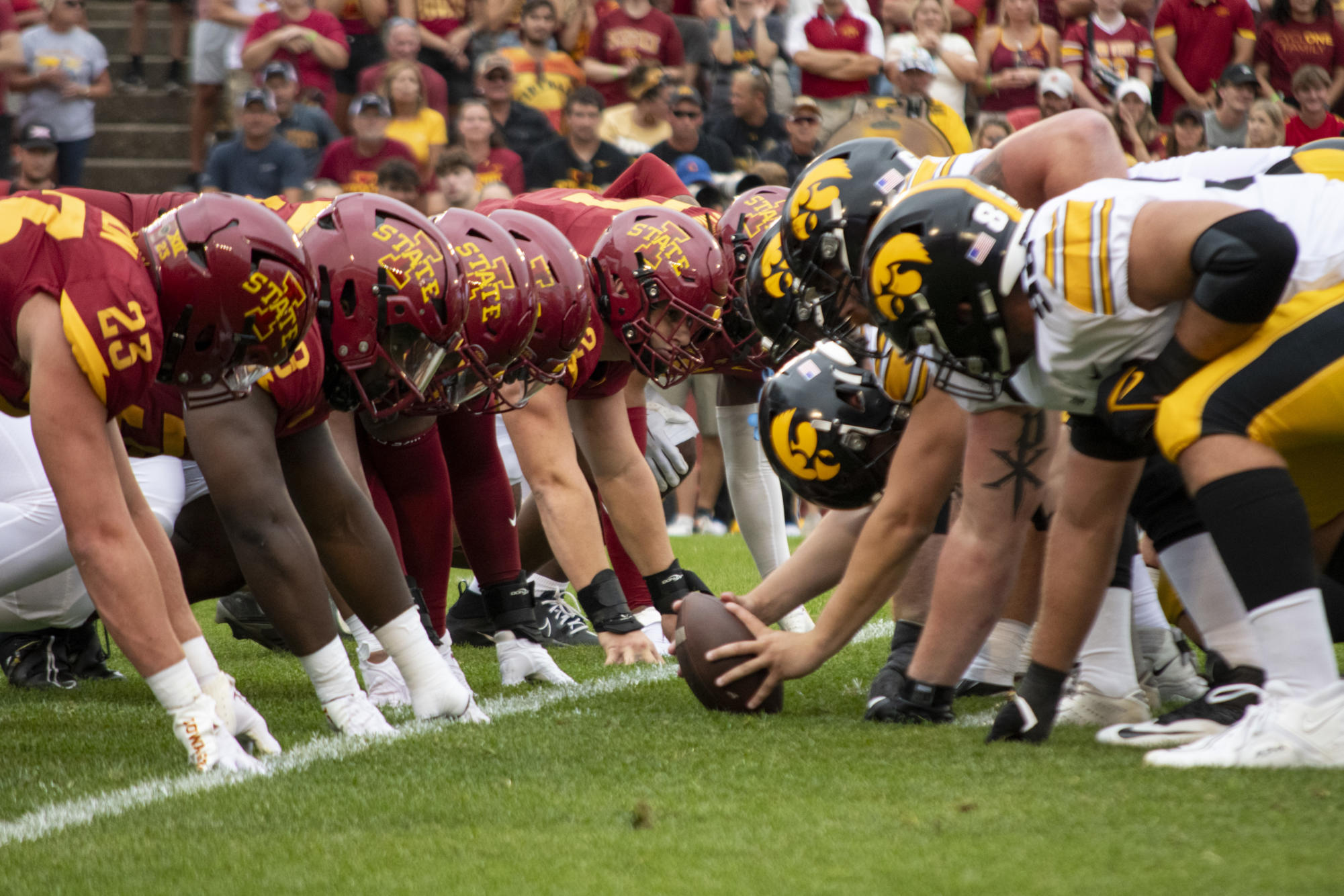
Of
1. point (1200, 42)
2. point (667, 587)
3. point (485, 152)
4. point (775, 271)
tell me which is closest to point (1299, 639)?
point (775, 271)

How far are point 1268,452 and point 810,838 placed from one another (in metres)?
1.26

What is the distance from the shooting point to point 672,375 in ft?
18.5

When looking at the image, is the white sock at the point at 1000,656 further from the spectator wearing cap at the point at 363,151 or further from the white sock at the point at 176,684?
the spectator wearing cap at the point at 363,151

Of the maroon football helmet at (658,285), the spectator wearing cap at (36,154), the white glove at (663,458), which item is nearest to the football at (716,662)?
the maroon football helmet at (658,285)

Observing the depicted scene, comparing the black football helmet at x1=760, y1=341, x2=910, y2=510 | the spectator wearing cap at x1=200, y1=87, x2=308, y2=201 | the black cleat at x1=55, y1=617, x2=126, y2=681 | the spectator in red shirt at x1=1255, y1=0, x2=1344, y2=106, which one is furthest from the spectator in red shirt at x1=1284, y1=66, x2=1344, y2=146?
the black cleat at x1=55, y1=617, x2=126, y2=681

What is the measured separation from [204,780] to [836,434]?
A: 1.98 m

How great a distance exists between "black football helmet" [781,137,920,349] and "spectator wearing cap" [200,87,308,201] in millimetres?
6236

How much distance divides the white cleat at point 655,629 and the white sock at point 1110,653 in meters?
2.00

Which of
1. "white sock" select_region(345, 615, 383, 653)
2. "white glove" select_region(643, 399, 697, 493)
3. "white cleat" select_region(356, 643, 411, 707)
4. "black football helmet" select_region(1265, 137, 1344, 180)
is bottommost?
"white glove" select_region(643, 399, 697, 493)

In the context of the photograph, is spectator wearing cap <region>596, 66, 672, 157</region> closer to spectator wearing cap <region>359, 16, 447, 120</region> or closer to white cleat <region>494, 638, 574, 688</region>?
spectator wearing cap <region>359, 16, 447, 120</region>

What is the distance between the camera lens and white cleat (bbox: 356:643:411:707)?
186 inches

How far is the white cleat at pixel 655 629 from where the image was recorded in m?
5.91

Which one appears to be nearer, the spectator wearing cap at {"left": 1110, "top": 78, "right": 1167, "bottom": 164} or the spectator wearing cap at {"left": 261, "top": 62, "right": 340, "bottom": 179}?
the spectator wearing cap at {"left": 261, "top": 62, "right": 340, "bottom": 179}

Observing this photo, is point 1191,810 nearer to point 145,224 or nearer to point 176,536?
point 145,224
